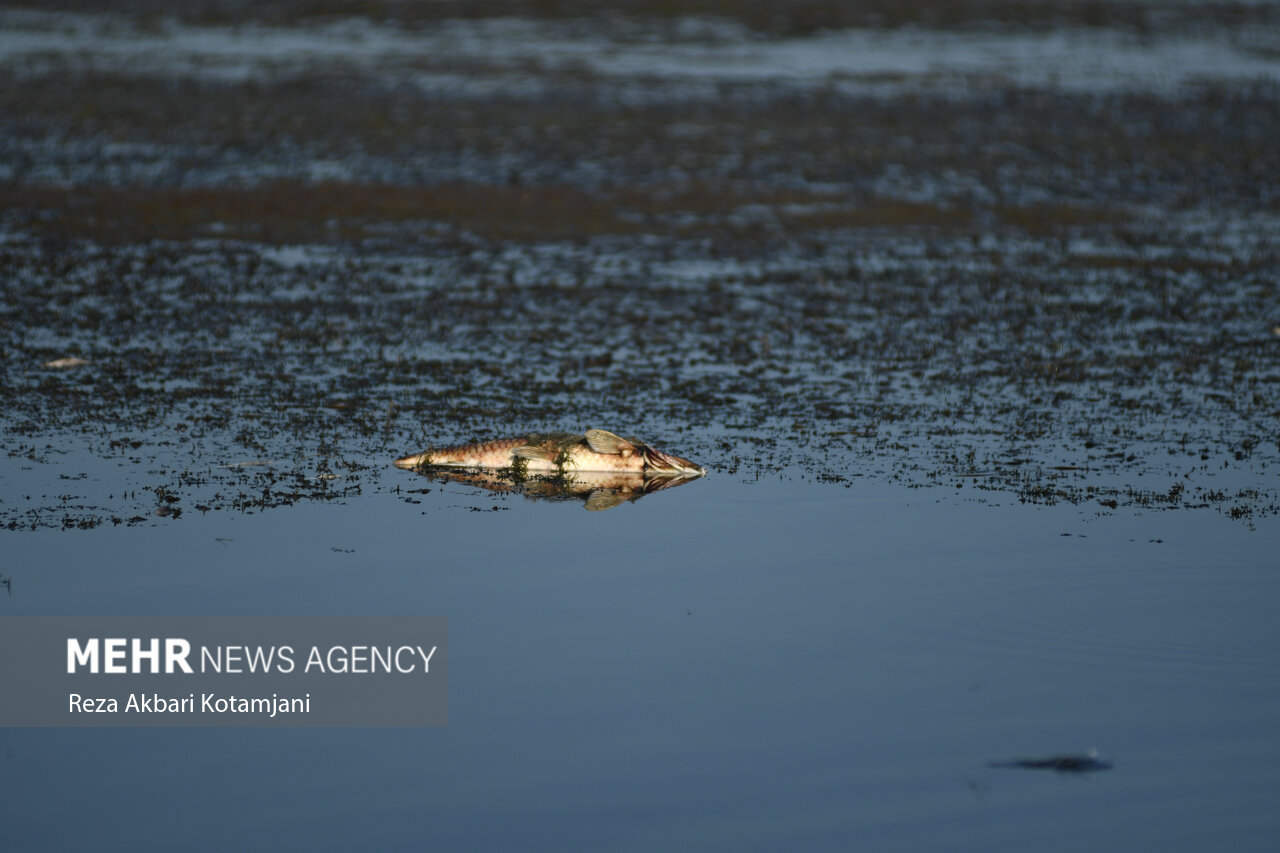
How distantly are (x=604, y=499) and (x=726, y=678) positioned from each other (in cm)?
212

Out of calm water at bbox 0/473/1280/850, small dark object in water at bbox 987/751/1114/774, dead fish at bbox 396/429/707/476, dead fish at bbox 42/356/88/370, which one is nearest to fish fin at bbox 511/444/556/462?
dead fish at bbox 396/429/707/476

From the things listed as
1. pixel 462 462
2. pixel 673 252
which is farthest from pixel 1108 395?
pixel 673 252

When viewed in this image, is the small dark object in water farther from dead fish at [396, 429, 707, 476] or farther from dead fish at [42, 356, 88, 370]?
dead fish at [42, 356, 88, 370]

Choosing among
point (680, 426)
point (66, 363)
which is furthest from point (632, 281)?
point (66, 363)

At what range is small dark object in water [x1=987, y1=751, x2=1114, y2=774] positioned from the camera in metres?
4.76

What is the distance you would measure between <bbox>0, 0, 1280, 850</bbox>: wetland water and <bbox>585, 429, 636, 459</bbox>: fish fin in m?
0.37

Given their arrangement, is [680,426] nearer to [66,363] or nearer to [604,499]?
[604,499]

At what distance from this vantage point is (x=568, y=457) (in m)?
7.62

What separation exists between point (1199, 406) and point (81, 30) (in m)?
18.6

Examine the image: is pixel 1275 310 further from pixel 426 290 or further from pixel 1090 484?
pixel 426 290

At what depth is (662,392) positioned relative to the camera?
932 cm

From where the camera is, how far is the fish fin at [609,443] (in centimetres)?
758

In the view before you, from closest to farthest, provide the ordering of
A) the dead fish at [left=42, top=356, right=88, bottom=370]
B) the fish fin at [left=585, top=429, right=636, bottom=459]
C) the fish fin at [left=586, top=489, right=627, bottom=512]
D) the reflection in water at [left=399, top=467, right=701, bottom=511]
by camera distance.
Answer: the fish fin at [left=586, top=489, right=627, bottom=512] < the reflection in water at [left=399, top=467, right=701, bottom=511] < the fish fin at [left=585, top=429, right=636, bottom=459] < the dead fish at [left=42, top=356, right=88, bottom=370]

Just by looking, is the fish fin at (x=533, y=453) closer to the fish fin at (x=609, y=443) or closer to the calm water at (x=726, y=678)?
the fish fin at (x=609, y=443)
